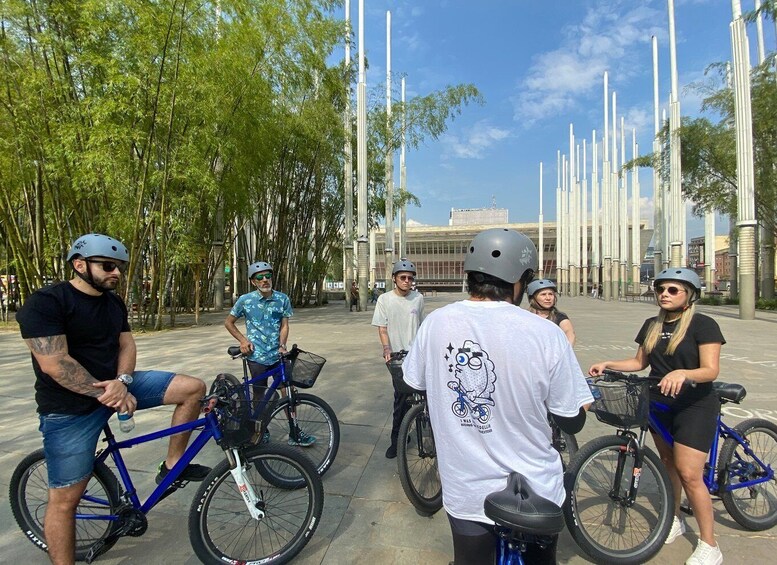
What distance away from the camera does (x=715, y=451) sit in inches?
107

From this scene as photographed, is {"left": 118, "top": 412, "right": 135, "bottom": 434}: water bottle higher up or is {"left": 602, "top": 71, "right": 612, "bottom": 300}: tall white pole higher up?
{"left": 602, "top": 71, "right": 612, "bottom": 300}: tall white pole

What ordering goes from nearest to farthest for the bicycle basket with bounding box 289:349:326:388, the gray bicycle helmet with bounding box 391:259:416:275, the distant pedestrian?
the bicycle basket with bounding box 289:349:326:388 < the gray bicycle helmet with bounding box 391:259:416:275 < the distant pedestrian

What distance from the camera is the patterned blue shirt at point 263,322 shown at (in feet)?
13.5

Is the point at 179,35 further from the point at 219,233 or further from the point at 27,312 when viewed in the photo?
the point at 27,312

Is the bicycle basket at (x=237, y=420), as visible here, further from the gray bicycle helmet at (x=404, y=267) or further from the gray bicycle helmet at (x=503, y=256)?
the gray bicycle helmet at (x=404, y=267)

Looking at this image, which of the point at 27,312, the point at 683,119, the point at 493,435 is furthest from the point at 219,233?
the point at 683,119

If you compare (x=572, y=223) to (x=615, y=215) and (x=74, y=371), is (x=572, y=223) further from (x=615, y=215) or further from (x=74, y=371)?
(x=74, y=371)

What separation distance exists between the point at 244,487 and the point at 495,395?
1593 mm

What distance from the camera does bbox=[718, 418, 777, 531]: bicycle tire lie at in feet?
9.11

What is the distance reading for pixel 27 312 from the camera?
208cm

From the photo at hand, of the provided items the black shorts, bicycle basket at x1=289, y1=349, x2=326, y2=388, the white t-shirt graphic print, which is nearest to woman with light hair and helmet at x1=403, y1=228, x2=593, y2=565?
the white t-shirt graphic print

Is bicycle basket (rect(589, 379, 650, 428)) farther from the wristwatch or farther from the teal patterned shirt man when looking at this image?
the teal patterned shirt man

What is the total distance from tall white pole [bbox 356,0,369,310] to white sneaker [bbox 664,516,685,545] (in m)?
18.8

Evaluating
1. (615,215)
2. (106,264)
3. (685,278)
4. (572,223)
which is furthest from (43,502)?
(572,223)
